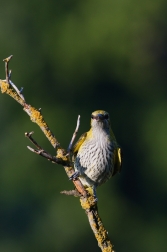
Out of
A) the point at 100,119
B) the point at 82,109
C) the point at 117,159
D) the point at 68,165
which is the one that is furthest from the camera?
the point at 82,109

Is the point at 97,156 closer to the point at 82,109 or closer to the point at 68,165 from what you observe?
the point at 68,165

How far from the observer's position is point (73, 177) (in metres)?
4.48

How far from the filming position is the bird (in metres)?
6.55

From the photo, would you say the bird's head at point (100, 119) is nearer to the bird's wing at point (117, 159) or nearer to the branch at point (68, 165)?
the bird's wing at point (117, 159)

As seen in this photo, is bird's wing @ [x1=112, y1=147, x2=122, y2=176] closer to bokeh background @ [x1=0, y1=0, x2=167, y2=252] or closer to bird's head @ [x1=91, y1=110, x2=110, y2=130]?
bird's head @ [x1=91, y1=110, x2=110, y2=130]

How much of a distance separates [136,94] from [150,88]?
67.1 inches

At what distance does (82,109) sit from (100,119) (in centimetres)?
2272

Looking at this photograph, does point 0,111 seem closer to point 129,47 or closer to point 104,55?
point 104,55

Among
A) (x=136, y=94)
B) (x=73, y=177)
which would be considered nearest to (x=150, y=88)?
(x=136, y=94)

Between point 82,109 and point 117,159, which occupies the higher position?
point 82,109

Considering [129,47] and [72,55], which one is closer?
[72,55]

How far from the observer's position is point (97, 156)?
6688 millimetres

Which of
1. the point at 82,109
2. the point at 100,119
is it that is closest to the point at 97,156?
the point at 100,119

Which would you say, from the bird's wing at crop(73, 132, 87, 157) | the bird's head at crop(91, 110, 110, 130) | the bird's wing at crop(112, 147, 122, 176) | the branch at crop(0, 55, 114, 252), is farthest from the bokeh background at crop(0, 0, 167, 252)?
the branch at crop(0, 55, 114, 252)
